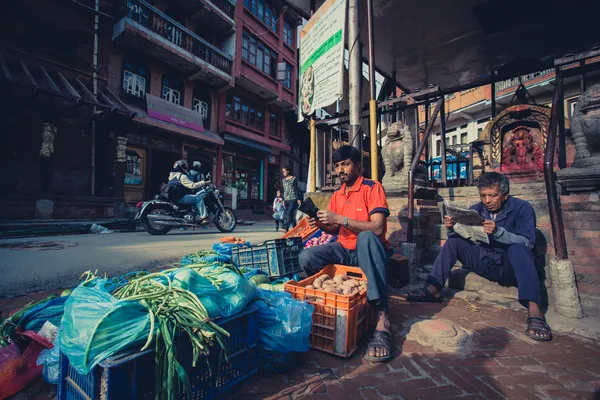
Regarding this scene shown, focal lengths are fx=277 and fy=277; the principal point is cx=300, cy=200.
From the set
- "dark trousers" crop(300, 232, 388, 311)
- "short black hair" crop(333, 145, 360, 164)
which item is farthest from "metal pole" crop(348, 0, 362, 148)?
"dark trousers" crop(300, 232, 388, 311)

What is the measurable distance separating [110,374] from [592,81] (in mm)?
16467

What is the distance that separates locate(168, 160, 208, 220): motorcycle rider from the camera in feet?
25.4

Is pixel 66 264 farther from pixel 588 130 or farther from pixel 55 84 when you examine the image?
pixel 55 84

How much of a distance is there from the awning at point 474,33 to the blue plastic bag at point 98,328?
5351 mm

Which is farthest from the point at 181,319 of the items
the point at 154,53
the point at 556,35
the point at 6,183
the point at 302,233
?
the point at 154,53

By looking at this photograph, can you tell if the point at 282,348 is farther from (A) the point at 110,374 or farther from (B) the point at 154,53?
(B) the point at 154,53

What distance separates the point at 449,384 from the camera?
5.53 ft

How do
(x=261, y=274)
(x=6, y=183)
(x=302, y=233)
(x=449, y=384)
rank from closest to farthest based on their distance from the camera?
(x=449, y=384) < (x=261, y=274) < (x=302, y=233) < (x=6, y=183)

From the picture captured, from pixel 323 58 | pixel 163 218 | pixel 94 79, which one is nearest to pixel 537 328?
pixel 323 58

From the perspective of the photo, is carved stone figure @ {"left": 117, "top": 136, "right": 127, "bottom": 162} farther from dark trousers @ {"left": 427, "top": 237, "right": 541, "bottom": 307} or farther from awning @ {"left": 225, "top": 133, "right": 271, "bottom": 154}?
dark trousers @ {"left": 427, "top": 237, "right": 541, "bottom": 307}

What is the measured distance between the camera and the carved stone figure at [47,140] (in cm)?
944

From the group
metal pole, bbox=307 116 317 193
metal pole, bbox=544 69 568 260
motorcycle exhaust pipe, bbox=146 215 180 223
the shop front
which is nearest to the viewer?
metal pole, bbox=544 69 568 260

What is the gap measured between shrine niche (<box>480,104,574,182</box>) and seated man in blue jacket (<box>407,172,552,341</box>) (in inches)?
143

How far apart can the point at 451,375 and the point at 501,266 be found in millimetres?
1522
